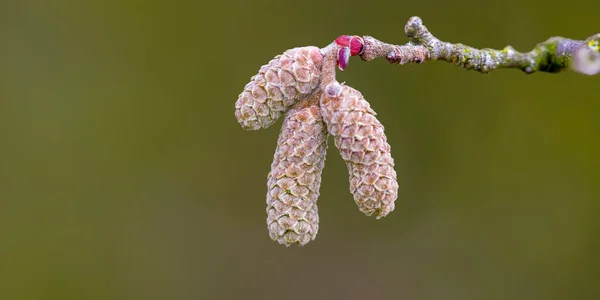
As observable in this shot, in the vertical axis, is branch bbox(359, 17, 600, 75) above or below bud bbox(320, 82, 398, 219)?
above

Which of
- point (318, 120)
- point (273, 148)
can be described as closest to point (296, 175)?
point (318, 120)

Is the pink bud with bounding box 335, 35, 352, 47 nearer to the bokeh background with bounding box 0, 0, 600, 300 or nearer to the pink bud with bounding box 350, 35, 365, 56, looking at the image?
the pink bud with bounding box 350, 35, 365, 56

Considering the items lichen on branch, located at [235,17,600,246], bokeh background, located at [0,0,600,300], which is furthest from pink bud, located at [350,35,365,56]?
bokeh background, located at [0,0,600,300]

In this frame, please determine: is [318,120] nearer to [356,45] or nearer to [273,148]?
[356,45]

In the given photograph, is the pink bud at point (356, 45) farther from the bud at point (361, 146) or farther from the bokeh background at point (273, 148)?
the bokeh background at point (273, 148)

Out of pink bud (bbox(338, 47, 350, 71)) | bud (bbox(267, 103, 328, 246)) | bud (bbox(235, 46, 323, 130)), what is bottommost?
bud (bbox(267, 103, 328, 246))

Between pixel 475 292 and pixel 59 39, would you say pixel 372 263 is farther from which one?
pixel 59 39

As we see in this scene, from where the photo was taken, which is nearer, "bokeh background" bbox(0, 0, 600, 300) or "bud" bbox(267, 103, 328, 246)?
"bud" bbox(267, 103, 328, 246)
